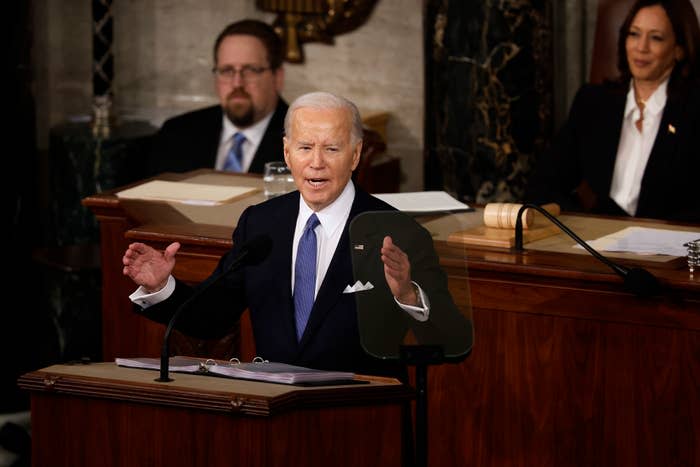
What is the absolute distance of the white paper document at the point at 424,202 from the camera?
4.83 meters

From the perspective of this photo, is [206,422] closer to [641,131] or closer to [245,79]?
[641,131]

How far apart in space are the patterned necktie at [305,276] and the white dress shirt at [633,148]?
264 cm

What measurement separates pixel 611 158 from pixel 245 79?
1.74 meters

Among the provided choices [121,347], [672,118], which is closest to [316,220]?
[121,347]

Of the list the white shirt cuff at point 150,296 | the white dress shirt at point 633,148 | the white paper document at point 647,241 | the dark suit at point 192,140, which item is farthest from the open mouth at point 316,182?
the dark suit at point 192,140

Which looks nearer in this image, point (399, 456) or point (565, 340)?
point (399, 456)

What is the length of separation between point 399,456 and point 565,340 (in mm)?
1285

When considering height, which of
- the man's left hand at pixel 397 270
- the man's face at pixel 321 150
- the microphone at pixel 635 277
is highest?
the man's face at pixel 321 150

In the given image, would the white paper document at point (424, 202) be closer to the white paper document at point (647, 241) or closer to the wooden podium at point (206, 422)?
the white paper document at point (647, 241)

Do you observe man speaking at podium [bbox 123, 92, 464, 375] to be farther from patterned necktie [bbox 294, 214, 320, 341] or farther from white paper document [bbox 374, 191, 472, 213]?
white paper document [bbox 374, 191, 472, 213]

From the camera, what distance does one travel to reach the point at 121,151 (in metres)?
7.61

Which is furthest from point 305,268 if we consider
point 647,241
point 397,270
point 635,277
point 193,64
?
point 193,64

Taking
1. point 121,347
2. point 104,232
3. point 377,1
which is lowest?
point 121,347

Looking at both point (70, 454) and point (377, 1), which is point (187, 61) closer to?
point (377, 1)
